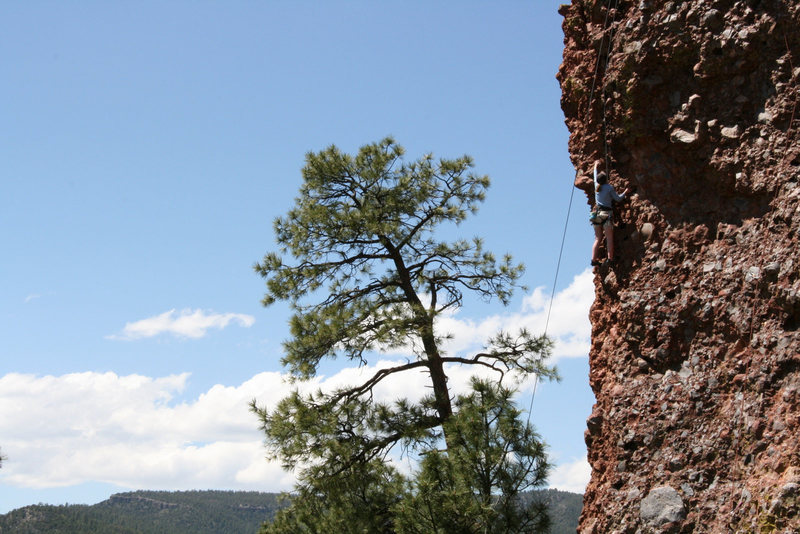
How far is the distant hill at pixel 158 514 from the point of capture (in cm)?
10281

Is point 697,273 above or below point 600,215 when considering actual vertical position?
below

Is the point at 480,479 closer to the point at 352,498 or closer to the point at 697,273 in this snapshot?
the point at 352,498

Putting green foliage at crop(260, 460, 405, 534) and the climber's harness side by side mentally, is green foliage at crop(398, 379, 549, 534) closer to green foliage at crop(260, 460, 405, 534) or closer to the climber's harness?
green foliage at crop(260, 460, 405, 534)

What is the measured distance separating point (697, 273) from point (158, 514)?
150 metres

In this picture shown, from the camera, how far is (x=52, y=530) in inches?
4028

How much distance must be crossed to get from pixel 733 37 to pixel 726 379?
99.3 inches

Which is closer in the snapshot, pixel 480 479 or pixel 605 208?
pixel 605 208

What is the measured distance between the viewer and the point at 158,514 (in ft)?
459

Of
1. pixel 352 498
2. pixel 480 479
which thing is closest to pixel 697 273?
pixel 480 479

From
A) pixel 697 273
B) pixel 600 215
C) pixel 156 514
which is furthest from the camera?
pixel 156 514

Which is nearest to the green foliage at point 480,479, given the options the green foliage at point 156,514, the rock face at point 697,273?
the rock face at point 697,273

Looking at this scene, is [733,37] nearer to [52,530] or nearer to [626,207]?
[626,207]

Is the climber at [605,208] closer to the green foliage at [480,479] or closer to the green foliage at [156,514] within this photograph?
the green foliage at [480,479]

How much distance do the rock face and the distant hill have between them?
91.6 m
